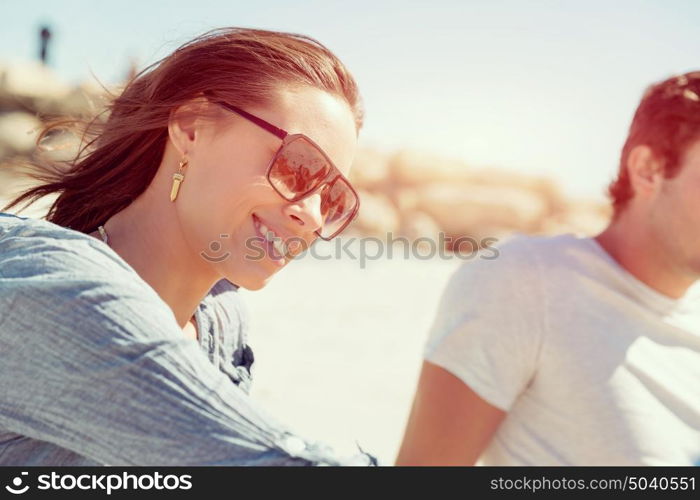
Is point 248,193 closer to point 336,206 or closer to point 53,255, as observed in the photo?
point 336,206

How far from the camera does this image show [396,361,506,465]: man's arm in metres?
2.18

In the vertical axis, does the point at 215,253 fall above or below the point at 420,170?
above

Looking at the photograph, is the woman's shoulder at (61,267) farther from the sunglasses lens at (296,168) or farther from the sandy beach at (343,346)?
the sandy beach at (343,346)

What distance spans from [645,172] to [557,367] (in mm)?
919

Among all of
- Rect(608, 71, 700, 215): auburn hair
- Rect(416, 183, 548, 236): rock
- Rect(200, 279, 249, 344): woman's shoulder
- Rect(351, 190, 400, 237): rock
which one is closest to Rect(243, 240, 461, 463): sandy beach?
Rect(200, 279, 249, 344): woman's shoulder

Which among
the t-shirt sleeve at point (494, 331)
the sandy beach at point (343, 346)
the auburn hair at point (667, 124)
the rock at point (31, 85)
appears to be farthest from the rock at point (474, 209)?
the t-shirt sleeve at point (494, 331)

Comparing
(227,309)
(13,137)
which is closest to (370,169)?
(13,137)

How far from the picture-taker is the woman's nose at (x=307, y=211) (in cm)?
196

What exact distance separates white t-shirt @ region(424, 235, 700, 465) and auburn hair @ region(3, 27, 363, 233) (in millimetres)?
733

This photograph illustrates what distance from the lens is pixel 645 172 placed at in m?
2.64

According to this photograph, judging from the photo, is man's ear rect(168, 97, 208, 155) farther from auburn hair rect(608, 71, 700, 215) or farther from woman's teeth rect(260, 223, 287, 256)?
auburn hair rect(608, 71, 700, 215)
